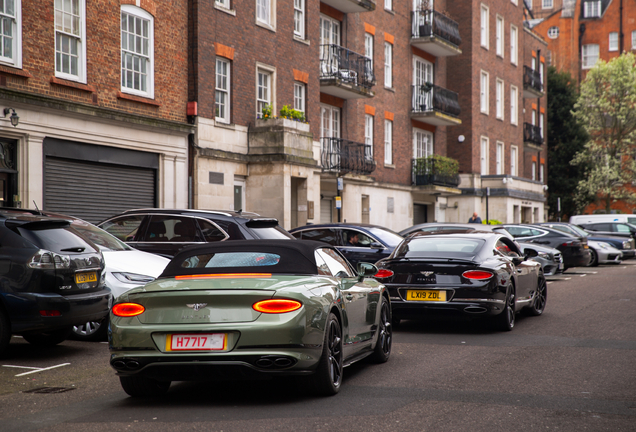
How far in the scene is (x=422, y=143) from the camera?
125ft

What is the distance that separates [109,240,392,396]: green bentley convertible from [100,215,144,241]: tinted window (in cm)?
643

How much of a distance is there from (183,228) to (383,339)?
517cm

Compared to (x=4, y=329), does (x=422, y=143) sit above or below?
above

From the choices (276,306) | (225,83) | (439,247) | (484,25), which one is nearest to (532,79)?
(484,25)

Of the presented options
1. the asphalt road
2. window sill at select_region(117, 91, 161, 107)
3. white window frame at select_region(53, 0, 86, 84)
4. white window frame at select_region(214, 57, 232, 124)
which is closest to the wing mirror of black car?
the asphalt road

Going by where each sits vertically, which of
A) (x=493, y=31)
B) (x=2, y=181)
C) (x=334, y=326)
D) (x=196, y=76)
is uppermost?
(x=493, y=31)

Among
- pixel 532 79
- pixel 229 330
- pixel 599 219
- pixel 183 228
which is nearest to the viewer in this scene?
pixel 229 330

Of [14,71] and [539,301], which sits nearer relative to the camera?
[539,301]

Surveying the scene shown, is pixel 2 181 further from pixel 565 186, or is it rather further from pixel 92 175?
pixel 565 186

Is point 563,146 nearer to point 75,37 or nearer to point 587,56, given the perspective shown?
point 587,56

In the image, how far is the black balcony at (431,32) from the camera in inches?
1411

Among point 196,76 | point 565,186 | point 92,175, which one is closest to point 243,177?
point 196,76

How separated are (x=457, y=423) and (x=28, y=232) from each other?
17.6 ft

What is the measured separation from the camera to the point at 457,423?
560 cm
